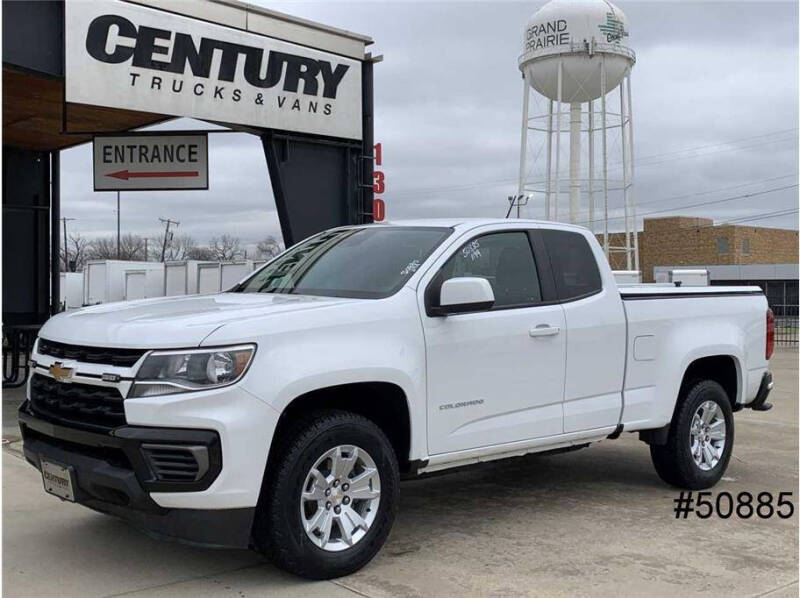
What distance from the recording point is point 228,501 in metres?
4.22

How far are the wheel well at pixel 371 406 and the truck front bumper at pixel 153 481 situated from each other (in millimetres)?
498

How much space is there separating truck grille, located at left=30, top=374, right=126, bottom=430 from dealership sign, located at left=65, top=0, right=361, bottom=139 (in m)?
5.57

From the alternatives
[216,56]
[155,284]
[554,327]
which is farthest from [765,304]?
[155,284]

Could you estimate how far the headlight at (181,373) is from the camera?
4.22 metres

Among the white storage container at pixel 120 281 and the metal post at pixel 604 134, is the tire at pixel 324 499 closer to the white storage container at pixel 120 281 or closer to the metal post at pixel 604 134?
the white storage container at pixel 120 281

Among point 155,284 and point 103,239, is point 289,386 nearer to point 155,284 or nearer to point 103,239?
point 155,284

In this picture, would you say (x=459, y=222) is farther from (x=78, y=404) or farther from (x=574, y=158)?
(x=574, y=158)

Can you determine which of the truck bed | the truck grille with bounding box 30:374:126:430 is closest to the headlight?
the truck grille with bounding box 30:374:126:430

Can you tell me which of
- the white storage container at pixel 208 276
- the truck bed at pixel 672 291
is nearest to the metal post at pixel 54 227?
the truck bed at pixel 672 291

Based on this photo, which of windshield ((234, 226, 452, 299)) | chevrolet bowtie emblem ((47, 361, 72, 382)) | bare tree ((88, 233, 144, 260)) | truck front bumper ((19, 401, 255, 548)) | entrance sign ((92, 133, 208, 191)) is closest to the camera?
truck front bumper ((19, 401, 255, 548))

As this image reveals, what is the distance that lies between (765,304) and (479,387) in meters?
3.67

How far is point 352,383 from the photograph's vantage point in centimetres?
473

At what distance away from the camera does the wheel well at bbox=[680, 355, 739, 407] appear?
7027mm

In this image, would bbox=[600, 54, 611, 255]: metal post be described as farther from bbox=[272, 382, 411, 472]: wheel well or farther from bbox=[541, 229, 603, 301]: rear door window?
bbox=[272, 382, 411, 472]: wheel well
